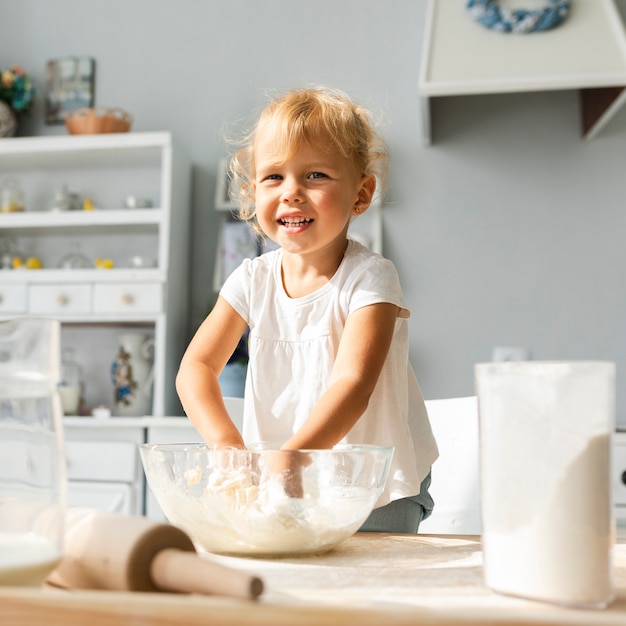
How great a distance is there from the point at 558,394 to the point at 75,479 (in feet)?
7.45

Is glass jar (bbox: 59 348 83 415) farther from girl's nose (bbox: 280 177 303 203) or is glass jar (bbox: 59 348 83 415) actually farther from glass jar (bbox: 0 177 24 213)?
girl's nose (bbox: 280 177 303 203)

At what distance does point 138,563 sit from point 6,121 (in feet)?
9.14

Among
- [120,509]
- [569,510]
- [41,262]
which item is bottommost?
[120,509]

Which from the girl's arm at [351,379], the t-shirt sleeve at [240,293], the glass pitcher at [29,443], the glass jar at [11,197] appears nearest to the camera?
the glass pitcher at [29,443]

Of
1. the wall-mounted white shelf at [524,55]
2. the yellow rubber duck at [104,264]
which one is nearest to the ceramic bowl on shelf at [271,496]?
the wall-mounted white shelf at [524,55]

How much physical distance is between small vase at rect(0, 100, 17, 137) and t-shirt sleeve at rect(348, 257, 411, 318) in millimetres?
2224

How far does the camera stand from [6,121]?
2865mm

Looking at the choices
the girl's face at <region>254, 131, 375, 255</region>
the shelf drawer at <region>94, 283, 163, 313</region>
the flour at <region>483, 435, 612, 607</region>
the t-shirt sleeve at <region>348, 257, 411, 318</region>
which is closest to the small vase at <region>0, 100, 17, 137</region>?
the shelf drawer at <region>94, 283, 163, 313</region>

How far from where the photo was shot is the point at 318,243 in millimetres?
1062

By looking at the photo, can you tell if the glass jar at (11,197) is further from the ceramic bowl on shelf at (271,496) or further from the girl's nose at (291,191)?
the ceramic bowl on shelf at (271,496)

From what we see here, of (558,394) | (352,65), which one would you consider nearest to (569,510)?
(558,394)

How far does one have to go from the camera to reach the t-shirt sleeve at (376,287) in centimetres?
98

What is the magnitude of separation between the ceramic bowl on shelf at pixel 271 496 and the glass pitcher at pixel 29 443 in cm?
18

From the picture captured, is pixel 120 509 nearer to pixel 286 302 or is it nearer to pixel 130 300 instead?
pixel 130 300
